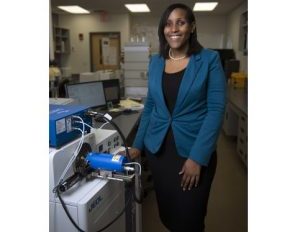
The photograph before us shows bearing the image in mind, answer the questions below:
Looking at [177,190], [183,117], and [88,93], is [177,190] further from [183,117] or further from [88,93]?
[88,93]

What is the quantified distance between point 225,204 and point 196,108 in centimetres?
157

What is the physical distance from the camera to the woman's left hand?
138 cm

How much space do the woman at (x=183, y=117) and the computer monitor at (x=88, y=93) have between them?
1.35m

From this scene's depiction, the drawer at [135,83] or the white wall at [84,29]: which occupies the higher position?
the white wall at [84,29]

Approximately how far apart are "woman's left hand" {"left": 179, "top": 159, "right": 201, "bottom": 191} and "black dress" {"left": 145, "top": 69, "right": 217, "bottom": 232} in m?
0.03

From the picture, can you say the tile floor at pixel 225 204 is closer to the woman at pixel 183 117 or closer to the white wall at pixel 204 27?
the woman at pixel 183 117

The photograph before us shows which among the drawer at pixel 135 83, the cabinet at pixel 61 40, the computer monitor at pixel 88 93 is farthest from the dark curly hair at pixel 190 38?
the cabinet at pixel 61 40

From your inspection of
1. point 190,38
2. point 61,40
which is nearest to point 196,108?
point 190,38

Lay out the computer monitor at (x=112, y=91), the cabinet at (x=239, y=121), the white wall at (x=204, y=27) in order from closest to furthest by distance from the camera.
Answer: the computer monitor at (x=112, y=91) < the cabinet at (x=239, y=121) < the white wall at (x=204, y=27)

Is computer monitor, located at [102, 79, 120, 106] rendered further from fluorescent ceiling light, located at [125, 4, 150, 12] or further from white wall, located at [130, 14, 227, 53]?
white wall, located at [130, 14, 227, 53]

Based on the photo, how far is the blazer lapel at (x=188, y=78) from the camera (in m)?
1.37
